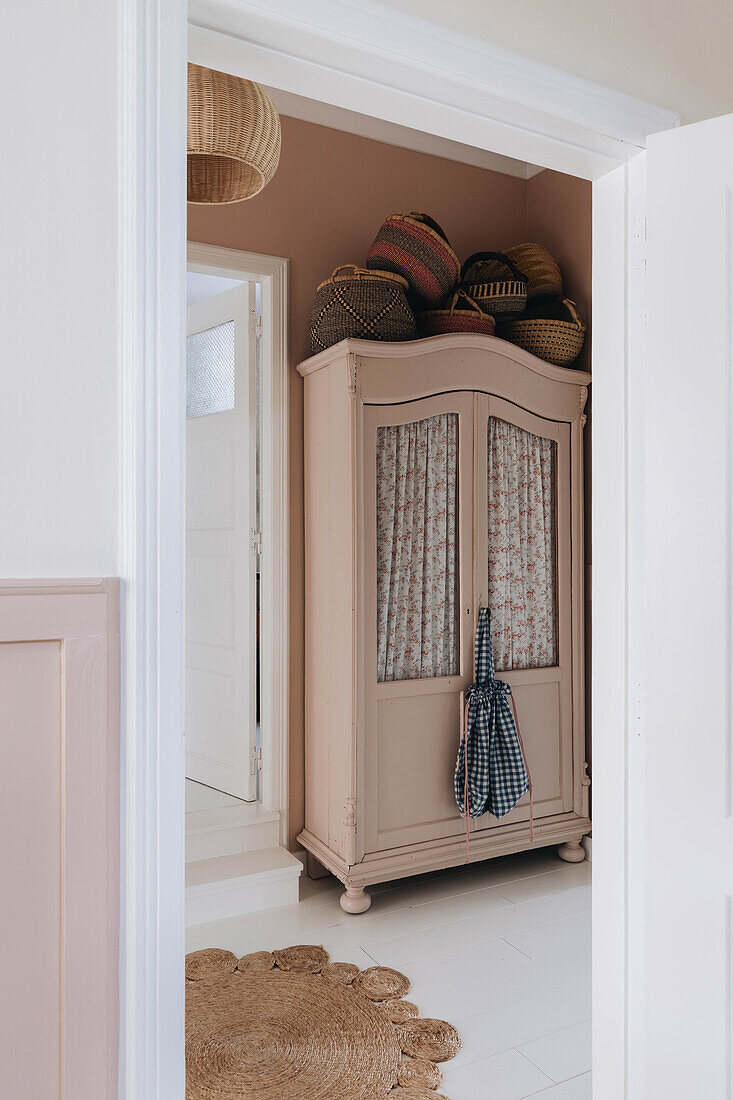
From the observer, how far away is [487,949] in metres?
2.43

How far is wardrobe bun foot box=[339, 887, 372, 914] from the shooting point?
263cm

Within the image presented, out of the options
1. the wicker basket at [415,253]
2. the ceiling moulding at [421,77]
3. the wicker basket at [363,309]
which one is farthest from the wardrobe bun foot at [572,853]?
the ceiling moulding at [421,77]

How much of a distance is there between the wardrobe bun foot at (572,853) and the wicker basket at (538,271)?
2153 millimetres

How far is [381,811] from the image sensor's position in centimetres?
265

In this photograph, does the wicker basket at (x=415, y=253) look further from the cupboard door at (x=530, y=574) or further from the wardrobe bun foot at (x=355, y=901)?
the wardrobe bun foot at (x=355, y=901)

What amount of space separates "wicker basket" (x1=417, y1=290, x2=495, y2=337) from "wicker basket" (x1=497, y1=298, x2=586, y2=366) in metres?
0.18

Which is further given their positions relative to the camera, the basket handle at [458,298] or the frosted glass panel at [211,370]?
the frosted glass panel at [211,370]

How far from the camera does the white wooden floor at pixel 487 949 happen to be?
1.88 metres

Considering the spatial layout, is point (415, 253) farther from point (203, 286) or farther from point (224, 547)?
point (203, 286)
